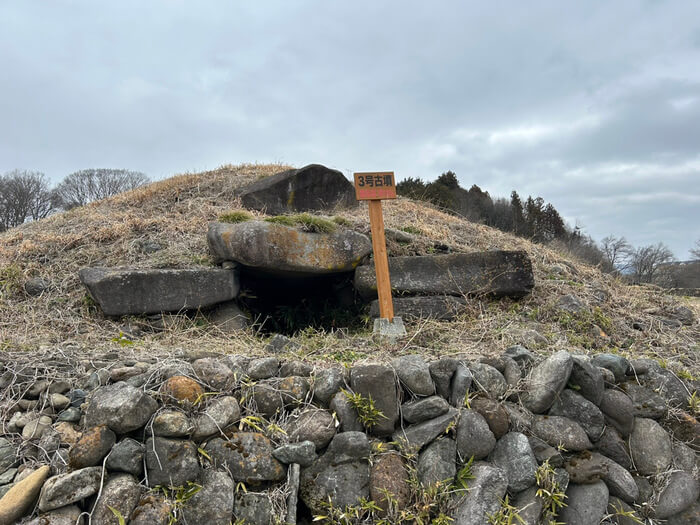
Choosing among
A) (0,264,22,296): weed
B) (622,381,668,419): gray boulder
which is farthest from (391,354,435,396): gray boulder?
(0,264,22,296): weed

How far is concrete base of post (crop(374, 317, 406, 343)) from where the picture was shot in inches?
165

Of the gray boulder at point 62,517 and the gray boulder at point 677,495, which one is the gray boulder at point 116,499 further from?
the gray boulder at point 677,495

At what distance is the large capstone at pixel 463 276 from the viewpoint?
16.7 feet

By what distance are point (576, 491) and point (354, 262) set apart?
3.16m

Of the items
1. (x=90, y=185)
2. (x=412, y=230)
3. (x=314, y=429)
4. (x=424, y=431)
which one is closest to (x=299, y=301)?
(x=412, y=230)

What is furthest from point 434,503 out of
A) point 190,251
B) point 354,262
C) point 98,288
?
point 190,251

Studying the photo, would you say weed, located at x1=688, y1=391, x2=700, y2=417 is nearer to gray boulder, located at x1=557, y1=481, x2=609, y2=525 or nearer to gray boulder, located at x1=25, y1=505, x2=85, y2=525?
gray boulder, located at x1=557, y1=481, x2=609, y2=525

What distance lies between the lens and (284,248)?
193 inches

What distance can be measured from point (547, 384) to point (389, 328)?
1.64 meters

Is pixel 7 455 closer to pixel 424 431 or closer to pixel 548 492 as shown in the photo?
pixel 424 431

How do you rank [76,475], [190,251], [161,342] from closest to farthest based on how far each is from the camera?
[76,475], [161,342], [190,251]

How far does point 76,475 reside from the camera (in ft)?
7.44

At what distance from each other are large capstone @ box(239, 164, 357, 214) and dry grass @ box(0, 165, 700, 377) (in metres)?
0.37

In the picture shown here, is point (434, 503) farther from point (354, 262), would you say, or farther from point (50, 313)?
point (50, 313)
